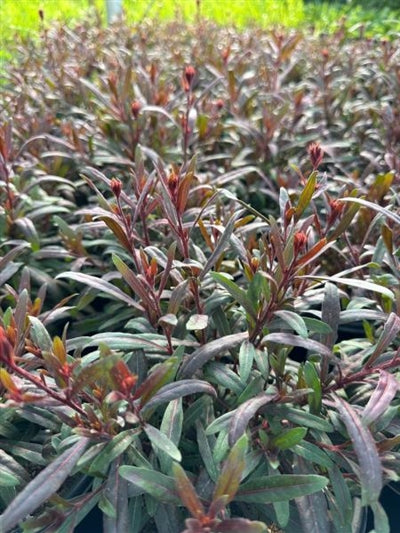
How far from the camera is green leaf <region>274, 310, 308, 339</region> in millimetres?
1352

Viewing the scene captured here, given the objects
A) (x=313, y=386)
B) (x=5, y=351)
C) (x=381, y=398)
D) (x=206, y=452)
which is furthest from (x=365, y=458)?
(x=5, y=351)

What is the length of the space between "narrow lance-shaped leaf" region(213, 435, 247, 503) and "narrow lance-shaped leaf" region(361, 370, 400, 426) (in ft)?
1.01

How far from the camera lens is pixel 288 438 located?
130 cm

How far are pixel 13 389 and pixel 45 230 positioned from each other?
137 centimetres

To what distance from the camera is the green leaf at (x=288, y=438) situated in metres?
1.29

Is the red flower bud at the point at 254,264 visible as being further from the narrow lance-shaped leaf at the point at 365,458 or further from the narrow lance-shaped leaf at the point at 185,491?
the narrow lance-shaped leaf at the point at 185,491

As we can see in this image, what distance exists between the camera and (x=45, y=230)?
2.39 metres

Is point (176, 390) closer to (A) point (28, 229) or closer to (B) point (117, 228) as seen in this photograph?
(B) point (117, 228)

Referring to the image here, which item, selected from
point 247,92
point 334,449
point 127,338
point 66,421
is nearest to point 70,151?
point 247,92

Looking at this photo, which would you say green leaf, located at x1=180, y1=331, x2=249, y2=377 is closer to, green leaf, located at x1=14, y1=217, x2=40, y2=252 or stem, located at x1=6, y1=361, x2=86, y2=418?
stem, located at x1=6, y1=361, x2=86, y2=418

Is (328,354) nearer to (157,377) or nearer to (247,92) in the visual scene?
(157,377)

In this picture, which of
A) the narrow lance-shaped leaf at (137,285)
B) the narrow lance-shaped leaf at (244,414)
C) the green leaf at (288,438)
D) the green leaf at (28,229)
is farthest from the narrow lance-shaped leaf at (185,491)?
the green leaf at (28,229)

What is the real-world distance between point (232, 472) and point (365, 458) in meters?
0.28

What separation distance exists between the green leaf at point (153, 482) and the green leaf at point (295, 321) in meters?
0.42
